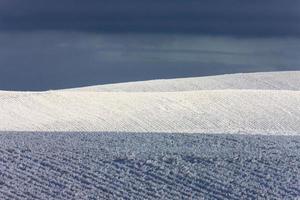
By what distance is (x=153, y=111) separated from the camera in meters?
15.6

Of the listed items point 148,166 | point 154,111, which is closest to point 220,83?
point 154,111

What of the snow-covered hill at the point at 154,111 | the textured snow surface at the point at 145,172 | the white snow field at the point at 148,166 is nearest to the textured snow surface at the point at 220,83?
the snow-covered hill at the point at 154,111

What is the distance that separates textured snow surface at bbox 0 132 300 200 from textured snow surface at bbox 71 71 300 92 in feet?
48.7

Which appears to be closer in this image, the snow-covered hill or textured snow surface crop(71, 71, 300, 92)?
the snow-covered hill

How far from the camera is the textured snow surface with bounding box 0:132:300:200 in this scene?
621 cm

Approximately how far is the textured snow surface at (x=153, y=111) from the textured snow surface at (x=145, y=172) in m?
6.10

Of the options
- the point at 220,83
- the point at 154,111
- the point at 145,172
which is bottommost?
the point at 220,83

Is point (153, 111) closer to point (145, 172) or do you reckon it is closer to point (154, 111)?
point (154, 111)

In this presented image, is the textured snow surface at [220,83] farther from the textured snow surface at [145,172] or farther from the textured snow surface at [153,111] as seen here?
the textured snow surface at [145,172]

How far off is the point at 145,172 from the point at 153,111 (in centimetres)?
916

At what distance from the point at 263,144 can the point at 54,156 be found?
1966 millimetres

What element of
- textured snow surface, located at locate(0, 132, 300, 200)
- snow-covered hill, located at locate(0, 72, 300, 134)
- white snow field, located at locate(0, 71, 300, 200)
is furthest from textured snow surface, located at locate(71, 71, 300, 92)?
textured snow surface, located at locate(0, 132, 300, 200)

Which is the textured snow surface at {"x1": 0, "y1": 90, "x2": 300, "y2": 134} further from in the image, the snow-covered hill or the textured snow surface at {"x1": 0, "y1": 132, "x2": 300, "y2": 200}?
the textured snow surface at {"x1": 0, "y1": 132, "x2": 300, "y2": 200}

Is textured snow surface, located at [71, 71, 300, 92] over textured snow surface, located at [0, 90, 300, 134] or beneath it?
beneath
